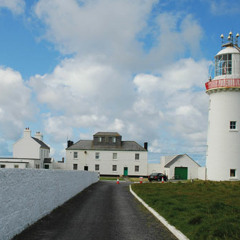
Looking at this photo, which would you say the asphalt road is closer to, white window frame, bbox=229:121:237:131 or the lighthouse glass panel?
white window frame, bbox=229:121:237:131

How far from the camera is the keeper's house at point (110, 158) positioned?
63500mm

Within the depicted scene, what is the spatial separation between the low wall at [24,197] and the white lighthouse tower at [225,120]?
20899 mm

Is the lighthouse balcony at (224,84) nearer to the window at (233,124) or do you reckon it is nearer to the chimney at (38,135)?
the window at (233,124)

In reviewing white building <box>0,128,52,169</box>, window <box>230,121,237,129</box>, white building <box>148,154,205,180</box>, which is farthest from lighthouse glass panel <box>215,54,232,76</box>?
white building <box>0,128,52,169</box>

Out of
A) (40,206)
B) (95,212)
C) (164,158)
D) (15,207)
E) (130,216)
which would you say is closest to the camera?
(15,207)

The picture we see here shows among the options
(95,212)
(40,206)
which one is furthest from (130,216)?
(40,206)

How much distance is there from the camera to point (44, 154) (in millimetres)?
68625

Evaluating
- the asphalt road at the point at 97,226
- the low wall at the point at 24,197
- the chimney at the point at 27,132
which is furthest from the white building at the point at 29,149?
the asphalt road at the point at 97,226

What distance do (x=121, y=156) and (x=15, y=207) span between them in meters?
54.9

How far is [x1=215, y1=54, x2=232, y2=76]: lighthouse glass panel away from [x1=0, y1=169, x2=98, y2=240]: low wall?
23535 millimetres

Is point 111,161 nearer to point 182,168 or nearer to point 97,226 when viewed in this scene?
point 182,168

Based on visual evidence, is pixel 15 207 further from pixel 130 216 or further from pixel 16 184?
pixel 130 216

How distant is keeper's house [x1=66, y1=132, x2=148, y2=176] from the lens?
6350 centimetres

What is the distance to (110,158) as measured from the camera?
64.0m
